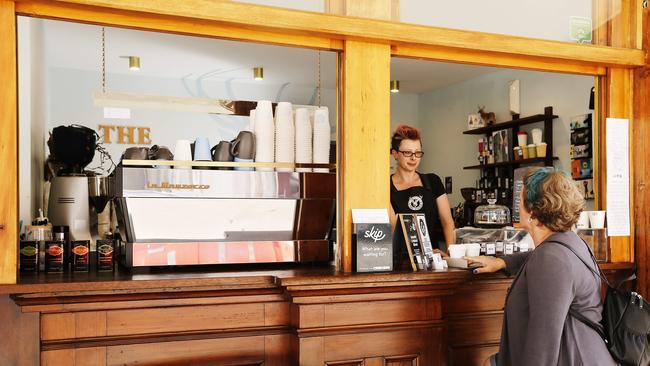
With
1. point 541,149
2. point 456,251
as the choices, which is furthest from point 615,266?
point 541,149

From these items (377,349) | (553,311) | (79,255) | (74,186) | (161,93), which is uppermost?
(161,93)

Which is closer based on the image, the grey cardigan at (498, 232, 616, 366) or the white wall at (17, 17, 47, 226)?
the grey cardigan at (498, 232, 616, 366)

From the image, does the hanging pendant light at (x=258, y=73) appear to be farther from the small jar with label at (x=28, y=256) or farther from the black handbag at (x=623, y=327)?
the black handbag at (x=623, y=327)

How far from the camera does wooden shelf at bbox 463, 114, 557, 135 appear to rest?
5.61 m

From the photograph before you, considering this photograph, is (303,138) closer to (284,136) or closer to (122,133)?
(284,136)

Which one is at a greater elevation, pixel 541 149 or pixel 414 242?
pixel 541 149

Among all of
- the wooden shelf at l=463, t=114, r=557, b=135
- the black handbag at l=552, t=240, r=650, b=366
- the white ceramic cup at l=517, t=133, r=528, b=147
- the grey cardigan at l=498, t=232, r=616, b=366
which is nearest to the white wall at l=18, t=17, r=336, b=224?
the grey cardigan at l=498, t=232, r=616, b=366

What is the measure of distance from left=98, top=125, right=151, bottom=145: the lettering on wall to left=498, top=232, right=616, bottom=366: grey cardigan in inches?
87.5

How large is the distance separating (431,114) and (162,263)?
4.30 meters

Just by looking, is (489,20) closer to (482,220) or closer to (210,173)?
(482,220)

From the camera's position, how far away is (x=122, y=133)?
374 cm

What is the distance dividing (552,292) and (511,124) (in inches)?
174

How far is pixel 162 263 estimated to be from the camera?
234 cm

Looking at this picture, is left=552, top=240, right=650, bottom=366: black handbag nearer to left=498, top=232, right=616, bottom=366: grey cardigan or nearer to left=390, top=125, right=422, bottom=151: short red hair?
left=498, top=232, right=616, bottom=366: grey cardigan
